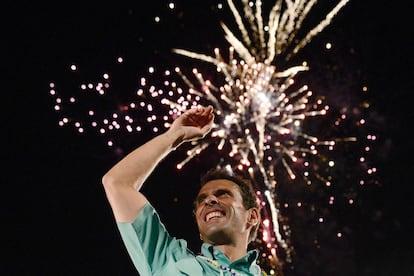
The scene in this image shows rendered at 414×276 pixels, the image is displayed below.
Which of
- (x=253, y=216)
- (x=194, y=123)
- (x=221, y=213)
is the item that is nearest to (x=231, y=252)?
(x=221, y=213)

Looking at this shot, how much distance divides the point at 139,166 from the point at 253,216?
1244 millimetres

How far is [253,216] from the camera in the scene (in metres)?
→ 4.38

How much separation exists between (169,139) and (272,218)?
779 centimetres

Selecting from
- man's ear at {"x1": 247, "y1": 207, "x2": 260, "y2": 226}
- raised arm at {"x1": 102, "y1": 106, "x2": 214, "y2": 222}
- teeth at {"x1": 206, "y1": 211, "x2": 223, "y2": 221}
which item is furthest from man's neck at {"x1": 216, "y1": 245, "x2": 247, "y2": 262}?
raised arm at {"x1": 102, "y1": 106, "x2": 214, "y2": 222}

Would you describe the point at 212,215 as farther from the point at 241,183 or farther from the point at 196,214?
the point at 241,183

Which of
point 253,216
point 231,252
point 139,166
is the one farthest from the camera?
point 253,216

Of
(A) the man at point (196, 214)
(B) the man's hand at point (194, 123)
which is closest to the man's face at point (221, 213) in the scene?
A: (A) the man at point (196, 214)

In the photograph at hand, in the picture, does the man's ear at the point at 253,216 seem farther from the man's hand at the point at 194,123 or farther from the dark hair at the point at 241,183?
the man's hand at the point at 194,123

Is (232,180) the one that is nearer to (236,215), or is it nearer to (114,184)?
(236,215)

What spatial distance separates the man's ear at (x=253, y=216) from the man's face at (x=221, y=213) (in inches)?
3.0

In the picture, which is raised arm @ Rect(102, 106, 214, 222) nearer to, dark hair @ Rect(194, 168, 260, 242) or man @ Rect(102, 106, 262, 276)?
man @ Rect(102, 106, 262, 276)

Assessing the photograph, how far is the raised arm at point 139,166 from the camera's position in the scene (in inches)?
133

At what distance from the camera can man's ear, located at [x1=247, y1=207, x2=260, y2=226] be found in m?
4.31

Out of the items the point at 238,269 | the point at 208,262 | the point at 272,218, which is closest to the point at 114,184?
the point at 208,262
